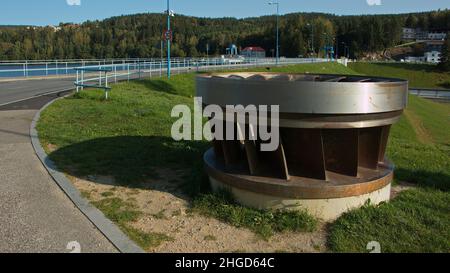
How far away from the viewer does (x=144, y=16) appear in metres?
141

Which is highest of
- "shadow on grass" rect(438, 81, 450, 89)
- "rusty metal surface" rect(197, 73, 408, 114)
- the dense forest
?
the dense forest

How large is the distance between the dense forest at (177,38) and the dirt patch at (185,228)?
60019mm

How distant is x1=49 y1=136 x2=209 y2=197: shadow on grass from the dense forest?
57219 millimetres

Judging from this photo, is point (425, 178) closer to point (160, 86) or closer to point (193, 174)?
point (193, 174)

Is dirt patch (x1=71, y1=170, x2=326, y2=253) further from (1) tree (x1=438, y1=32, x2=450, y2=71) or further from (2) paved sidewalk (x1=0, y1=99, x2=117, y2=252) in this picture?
(1) tree (x1=438, y1=32, x2=450, y2=71)

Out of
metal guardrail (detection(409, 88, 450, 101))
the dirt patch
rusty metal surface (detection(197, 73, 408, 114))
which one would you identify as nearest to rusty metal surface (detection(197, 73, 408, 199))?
Result: rusty metal surface (detection(197, 73, 408, 114))

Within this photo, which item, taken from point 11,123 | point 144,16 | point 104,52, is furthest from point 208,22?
point 11,123

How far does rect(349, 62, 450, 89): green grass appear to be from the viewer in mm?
100500

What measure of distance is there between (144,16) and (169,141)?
139 m

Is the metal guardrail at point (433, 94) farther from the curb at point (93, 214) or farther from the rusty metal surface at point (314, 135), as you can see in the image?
the curb at point (93, 214)

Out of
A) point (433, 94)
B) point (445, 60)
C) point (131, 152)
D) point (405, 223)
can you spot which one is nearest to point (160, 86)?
point (131, 152)

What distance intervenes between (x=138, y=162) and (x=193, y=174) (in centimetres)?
124

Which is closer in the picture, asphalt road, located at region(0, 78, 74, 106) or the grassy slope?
the grassy slope
